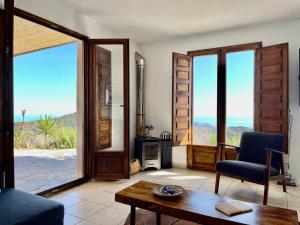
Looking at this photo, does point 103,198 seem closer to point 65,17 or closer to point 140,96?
point 140,96

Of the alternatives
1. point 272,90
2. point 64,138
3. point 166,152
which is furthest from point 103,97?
point 64,138

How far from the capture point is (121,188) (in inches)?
129

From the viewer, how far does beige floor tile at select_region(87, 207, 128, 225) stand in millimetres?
2295

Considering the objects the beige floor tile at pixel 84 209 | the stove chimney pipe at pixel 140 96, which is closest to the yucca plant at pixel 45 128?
the stove chimney pipe at pixel 140 96

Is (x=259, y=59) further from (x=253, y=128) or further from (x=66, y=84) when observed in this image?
(x=66, y=84)

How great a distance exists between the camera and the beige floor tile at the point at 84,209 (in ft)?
8.02

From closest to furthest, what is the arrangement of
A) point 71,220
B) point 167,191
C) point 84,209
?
point 167,191 < point 71,220 < point 84,209

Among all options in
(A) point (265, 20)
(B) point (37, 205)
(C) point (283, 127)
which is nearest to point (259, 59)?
(A) point (265, 20)

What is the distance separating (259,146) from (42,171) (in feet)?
12.1

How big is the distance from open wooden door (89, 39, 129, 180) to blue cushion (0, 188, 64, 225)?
70.9 inches

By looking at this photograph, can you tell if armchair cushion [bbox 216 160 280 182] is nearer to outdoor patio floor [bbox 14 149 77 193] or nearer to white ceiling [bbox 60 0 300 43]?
white ceiling [bbox 60 0 300 43]

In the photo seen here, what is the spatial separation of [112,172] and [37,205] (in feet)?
6.53

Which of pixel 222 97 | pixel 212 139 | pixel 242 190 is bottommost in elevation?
pixel 242 190

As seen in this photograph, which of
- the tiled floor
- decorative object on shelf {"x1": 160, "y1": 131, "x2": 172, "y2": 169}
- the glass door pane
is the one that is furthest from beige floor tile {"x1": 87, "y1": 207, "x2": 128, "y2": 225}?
decorative object on shelf {"x1": 160, "y1": 131, "x2": 172, "y2": 169}
